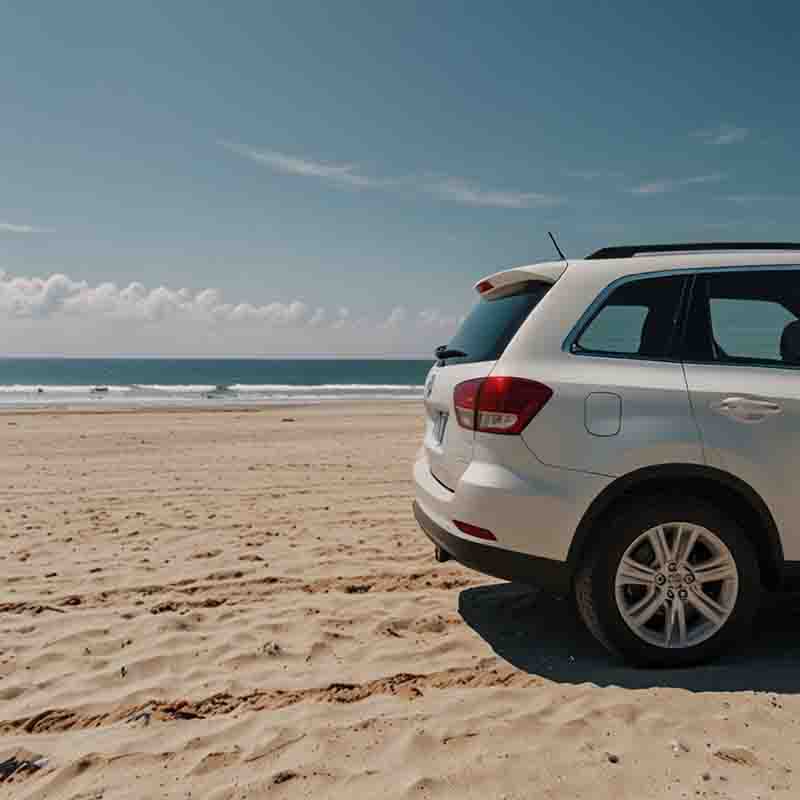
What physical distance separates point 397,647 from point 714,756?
5.39 ft

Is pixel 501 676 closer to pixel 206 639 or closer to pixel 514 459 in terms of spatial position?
pixel 514 459

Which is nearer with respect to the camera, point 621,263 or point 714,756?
point 714,756

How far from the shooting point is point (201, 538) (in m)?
6.10

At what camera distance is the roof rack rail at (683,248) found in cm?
371

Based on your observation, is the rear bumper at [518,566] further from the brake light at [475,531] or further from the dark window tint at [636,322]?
the dark window tint at [636,322]

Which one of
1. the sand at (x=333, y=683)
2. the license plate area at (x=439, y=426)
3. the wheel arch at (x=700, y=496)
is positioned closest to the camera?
the sand at (x=333, y=683)

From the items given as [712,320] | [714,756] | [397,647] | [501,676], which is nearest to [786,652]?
[714,756]

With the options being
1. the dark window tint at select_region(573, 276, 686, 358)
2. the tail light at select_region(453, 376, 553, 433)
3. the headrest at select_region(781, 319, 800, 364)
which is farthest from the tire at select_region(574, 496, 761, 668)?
the headrest at select_region(781, 319, 800, 364)

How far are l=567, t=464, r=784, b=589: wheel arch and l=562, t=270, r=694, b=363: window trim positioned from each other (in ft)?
1.85

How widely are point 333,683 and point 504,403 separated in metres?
1.58

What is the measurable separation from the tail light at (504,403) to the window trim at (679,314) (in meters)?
0.29

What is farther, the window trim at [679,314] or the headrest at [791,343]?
the headrest at [791,343]

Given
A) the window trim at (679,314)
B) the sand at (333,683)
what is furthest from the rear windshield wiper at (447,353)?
the sand at (333,683)

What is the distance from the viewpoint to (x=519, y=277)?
3787 mm
